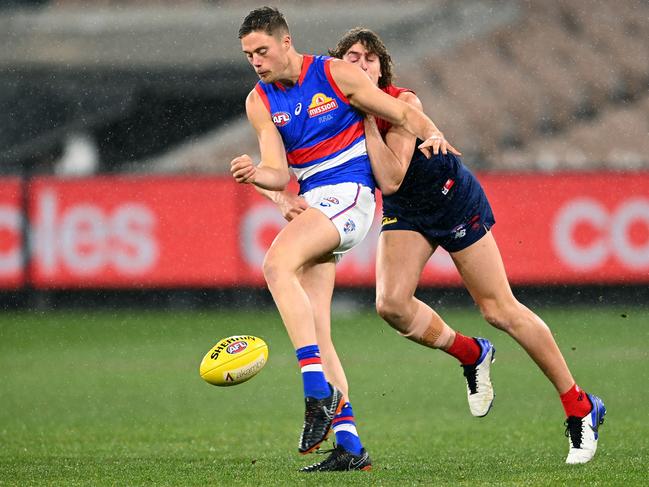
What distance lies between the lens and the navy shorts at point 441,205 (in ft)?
22.4

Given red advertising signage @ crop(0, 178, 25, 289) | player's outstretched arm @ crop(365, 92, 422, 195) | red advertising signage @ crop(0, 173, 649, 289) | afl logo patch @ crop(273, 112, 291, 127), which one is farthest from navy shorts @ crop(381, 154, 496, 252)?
red advertising signage @ crop(0, 178, 25, 289)

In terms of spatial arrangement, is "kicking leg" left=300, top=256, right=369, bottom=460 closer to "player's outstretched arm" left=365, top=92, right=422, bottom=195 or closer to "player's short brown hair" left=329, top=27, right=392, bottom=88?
"player's outstretched arm" left=365, top=92, right=422, bottom=195

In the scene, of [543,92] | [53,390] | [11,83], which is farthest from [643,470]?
[11,83]

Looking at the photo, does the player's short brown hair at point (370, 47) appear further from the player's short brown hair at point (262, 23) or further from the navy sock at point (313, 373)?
the navy sock at point (313, 373)

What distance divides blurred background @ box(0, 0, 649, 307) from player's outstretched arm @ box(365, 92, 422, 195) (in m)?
9.00

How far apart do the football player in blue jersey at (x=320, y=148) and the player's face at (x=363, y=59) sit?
29 centimetres

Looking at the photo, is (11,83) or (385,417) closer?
(385,417)

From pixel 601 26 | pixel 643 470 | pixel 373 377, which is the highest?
pixel 601 26

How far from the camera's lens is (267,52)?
248 inches

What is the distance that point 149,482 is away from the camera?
5980mm

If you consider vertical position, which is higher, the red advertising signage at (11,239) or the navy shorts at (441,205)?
the navy shorts at (441,205)

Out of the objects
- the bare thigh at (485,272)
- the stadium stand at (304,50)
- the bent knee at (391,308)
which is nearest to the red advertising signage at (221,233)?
the stadium stand at (304,50)

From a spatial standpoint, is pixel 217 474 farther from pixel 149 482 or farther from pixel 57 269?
pixel 57 269

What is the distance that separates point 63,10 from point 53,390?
14854 millimetres
